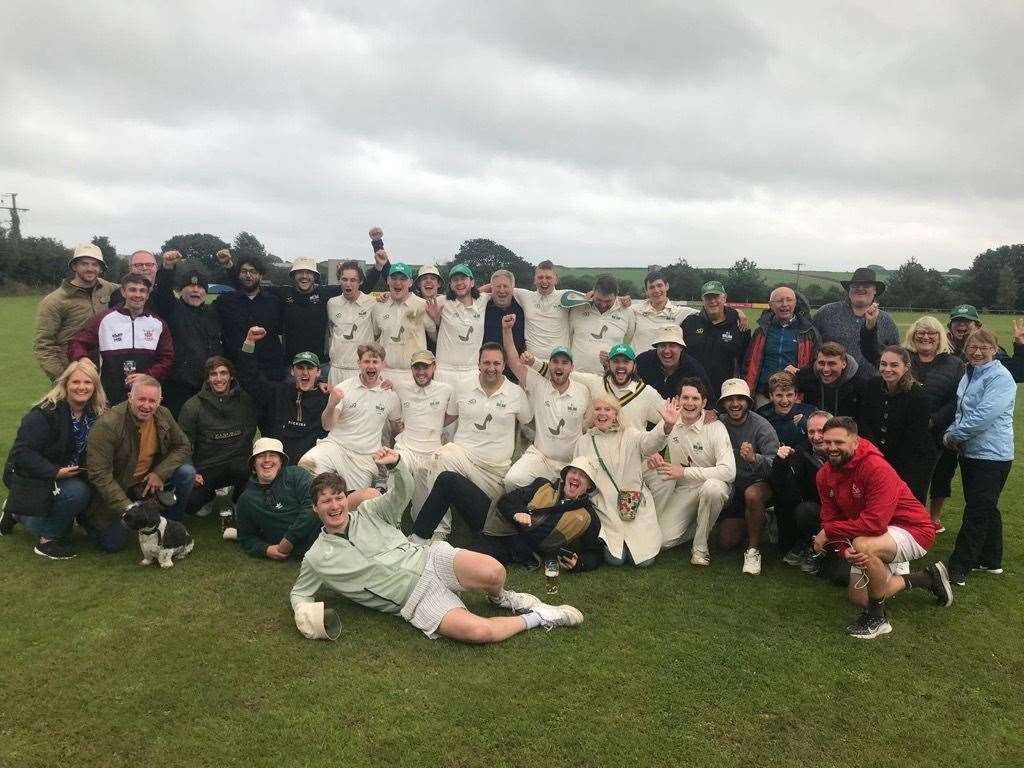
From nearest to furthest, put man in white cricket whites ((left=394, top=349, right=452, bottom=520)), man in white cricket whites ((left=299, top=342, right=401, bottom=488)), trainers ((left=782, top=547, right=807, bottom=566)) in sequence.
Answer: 1. trainers ((left=782, top=547, right=807, bottom=566))
2. man in white cricket whites ((left=299, top=342, right=401, bottom=488))
3. man in white cricket whites ((left=394, top=349, right=452, bottom=520))

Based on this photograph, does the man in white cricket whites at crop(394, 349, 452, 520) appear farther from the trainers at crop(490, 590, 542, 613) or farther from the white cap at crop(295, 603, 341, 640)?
the white cap at crop(295, 603, 341, 640)

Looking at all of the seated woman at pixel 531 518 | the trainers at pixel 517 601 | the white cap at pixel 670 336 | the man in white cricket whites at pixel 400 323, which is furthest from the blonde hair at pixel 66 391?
the white cap at pixel 670 336

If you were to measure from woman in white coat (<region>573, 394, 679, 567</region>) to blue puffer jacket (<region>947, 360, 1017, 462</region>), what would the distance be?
2398 millimetres

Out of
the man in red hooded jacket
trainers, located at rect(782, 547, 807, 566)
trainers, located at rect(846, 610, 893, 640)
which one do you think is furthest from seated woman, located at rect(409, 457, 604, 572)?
trainers, located at rect(846, 610, 893, 640)

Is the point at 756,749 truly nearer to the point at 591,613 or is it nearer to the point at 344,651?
the point at 591,613

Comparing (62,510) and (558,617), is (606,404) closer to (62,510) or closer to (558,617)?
(558,617)

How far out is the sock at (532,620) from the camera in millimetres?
5059

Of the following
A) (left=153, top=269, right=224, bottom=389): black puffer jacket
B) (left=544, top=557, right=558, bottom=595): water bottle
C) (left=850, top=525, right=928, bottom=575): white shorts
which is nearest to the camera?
(left=850, top=525, right=928, bottom=575): white shorts

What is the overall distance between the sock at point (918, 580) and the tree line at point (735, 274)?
159 feet

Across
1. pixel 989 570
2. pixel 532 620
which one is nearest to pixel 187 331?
pixel 532 620

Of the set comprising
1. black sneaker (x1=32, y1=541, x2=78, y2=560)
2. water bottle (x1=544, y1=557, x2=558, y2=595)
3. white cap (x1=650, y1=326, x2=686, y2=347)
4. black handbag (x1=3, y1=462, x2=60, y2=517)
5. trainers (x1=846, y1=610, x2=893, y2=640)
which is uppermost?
white cap (x1=650, y1=326, x2=686, y2=347)

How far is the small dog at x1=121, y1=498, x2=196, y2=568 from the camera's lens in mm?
5910

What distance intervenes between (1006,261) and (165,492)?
8238cm

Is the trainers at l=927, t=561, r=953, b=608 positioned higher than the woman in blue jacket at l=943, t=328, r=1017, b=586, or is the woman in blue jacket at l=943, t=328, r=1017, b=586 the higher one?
the woman in blue jacket at l=943, t=328, r=1017, b=586
